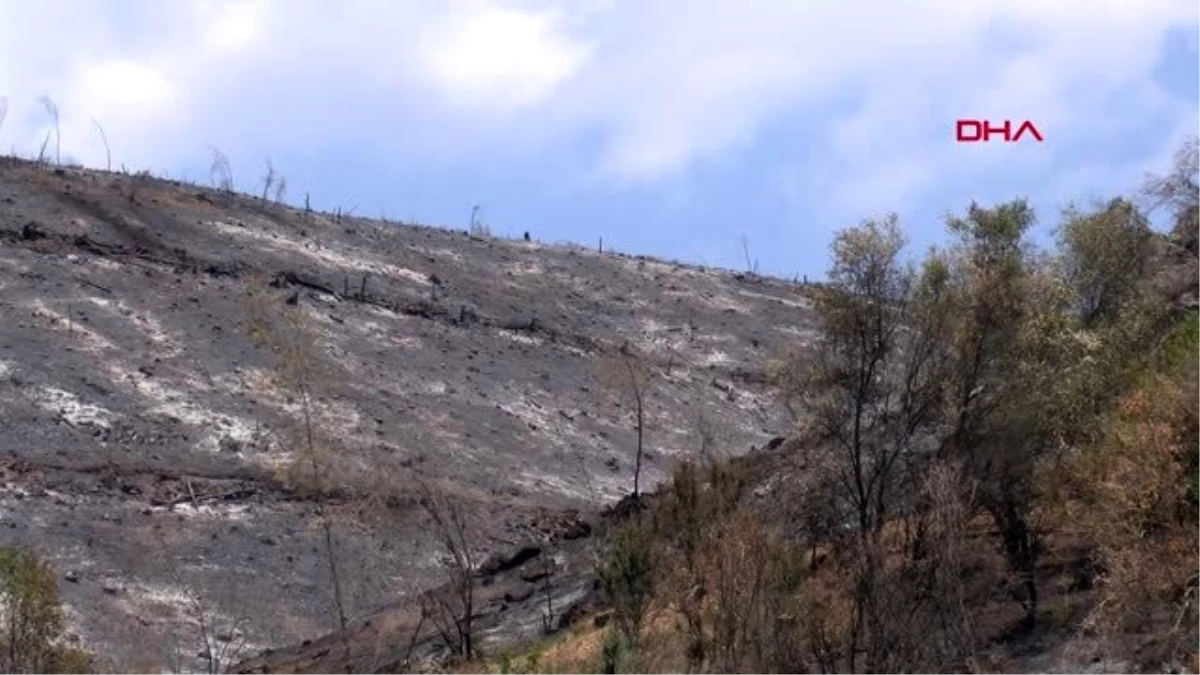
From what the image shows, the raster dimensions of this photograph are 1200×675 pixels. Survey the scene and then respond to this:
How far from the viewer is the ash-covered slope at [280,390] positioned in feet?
151

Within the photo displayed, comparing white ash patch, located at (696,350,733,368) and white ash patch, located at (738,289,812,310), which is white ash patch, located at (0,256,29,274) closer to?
white ash patch, located at (696,350,733,368)

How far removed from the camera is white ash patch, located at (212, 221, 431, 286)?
71625 millimetres

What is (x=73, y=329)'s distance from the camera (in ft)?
186

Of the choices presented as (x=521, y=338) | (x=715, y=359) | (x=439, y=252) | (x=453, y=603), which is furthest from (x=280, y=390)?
(x=439, y=252)

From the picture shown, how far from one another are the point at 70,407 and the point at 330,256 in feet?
69.5

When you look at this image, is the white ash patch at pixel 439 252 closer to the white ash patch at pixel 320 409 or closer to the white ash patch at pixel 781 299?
the white ash patch at pixel 781 299

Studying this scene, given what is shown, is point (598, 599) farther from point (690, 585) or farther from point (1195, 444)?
point (1195, 444)

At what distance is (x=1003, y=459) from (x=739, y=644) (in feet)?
20.6

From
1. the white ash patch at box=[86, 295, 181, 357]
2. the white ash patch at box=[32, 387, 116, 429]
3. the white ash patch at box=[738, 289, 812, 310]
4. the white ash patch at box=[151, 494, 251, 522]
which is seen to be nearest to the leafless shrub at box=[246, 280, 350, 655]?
the white ash patch at box=[151, 494, 251, 522]

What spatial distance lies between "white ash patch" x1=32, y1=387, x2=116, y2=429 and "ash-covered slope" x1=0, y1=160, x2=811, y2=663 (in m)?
0.11

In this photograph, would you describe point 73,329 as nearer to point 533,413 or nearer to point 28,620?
point 533,413

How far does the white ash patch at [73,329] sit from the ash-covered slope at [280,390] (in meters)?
0.11

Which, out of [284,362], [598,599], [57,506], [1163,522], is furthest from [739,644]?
[57,506]

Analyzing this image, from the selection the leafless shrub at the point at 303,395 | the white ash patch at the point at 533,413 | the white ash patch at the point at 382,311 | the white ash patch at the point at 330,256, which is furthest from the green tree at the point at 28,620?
the white ash patch at the point at 330,256
